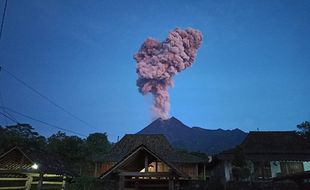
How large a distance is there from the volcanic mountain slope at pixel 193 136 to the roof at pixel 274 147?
266 feet

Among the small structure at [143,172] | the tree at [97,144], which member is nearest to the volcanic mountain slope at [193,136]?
the tree at [97,144]

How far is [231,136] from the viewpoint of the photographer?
158 meters

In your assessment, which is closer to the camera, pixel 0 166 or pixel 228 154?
pixel 0 166

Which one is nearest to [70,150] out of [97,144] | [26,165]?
[97,144]

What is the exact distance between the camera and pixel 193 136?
147000mm

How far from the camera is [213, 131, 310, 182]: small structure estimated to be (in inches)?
1299

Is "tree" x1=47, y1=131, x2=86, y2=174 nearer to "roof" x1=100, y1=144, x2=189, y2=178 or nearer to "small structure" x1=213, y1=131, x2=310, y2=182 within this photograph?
"small structure" x1=213, y1=131, x2=310, y2=182

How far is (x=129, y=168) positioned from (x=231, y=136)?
5711 inches

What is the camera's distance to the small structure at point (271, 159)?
33.0 metres

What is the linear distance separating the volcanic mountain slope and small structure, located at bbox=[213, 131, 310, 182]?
83.1 metres

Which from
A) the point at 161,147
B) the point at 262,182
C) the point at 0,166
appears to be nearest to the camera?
the point at 0,166

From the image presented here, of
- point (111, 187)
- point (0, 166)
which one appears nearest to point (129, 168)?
point (0, 166)

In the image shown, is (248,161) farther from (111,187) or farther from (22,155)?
(22,155)

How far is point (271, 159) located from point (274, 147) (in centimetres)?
333
